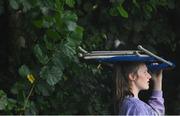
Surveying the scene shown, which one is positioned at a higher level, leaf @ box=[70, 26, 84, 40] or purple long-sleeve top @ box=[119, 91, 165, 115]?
leaf @ box=[70, 26, 84, 40]

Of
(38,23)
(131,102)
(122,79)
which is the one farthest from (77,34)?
(131,102)

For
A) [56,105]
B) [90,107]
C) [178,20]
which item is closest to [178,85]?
[178,20]

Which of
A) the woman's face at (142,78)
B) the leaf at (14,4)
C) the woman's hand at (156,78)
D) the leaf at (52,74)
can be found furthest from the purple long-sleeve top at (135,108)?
the leaf at (14,4)

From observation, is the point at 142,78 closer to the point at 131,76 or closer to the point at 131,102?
the point at 131,76

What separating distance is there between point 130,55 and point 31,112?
0.87 meters

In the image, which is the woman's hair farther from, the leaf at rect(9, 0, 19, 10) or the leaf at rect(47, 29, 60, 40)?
the leaf at rect(9, 0, 19, 10)

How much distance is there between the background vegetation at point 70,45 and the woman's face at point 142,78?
0.42 m

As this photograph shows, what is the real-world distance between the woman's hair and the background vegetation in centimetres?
31

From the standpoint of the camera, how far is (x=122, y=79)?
150 inches

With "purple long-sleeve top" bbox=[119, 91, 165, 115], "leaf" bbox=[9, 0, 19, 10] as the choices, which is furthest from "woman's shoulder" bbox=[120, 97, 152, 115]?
"leaf" bbox=[9, 0, 19, 10]

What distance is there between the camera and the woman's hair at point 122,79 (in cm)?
379

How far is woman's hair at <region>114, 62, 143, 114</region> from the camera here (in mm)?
3787

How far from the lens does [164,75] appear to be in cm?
582

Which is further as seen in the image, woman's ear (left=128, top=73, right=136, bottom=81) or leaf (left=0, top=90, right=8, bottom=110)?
leaf (left=0, top=90, right=8, bottom=110)
